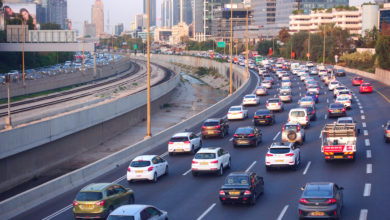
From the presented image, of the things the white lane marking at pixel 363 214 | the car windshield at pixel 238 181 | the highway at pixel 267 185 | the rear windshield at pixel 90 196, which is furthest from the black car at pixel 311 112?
the rear windshield at pixel 90 196

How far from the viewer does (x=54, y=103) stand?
68562 millimetres

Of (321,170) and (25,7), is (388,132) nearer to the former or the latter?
(321,170)

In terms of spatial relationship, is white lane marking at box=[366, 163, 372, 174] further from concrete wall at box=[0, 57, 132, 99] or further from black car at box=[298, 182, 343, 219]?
concrete wall at box=[0, 57, 132, 99]

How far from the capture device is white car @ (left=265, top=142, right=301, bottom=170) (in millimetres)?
28469

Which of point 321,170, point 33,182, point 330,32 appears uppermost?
point 330,32

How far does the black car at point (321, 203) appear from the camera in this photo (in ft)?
62.3

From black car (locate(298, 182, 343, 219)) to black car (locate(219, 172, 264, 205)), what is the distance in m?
3.08

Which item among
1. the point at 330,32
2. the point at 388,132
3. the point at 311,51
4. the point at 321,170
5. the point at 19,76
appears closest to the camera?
the point at 321,170

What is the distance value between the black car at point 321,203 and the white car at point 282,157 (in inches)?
340

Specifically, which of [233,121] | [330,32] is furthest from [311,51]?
[233,121]

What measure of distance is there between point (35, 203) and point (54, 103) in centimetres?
4544

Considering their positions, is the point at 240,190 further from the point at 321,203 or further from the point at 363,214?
the point at 363,214

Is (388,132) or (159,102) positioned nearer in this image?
(388,132)

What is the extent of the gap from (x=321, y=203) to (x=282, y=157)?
9470mm
